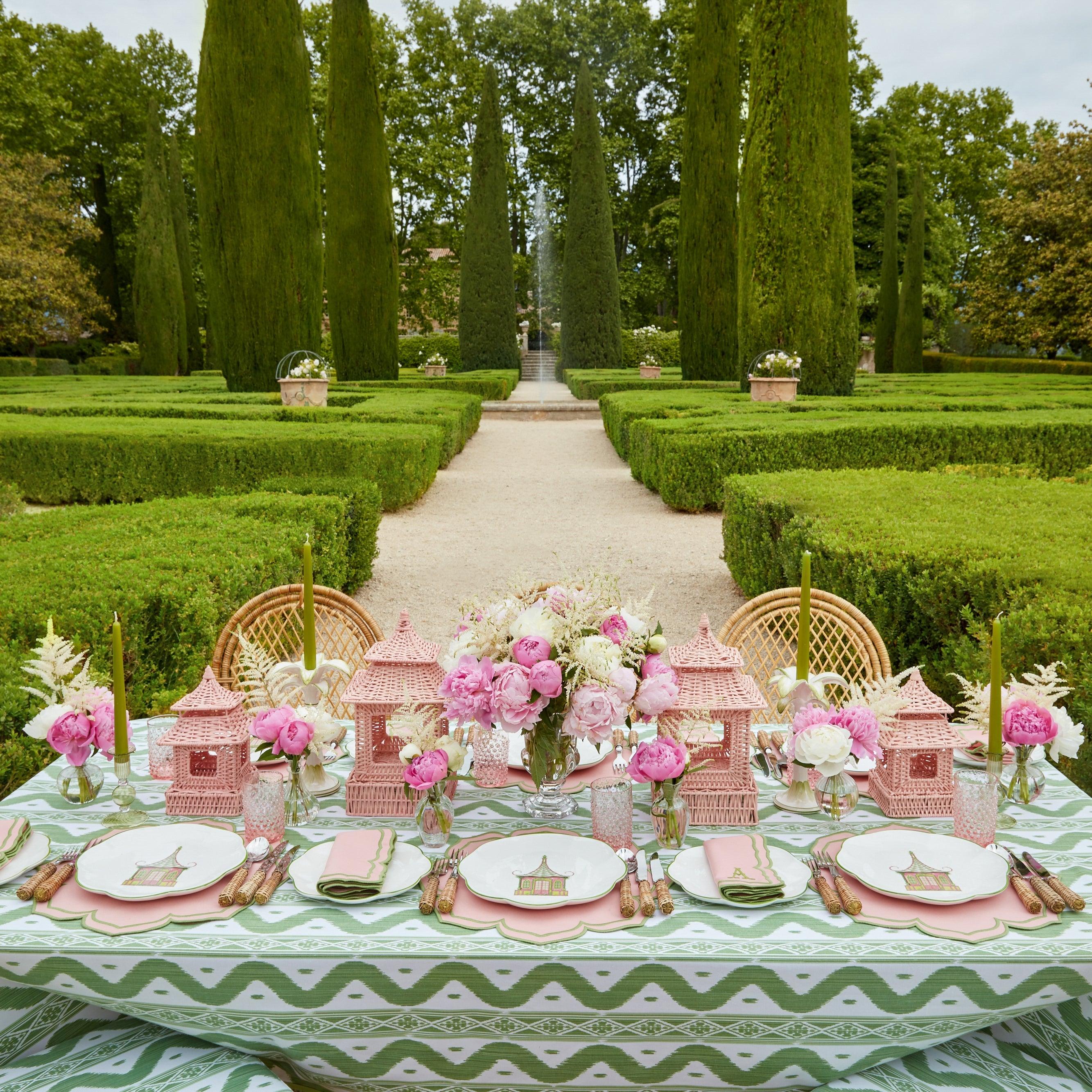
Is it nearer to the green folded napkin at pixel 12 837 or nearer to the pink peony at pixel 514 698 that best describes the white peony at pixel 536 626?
the pink peony at pixel 514 698

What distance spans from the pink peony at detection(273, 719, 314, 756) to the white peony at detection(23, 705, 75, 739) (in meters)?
0.47

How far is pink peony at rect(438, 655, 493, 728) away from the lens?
1522 mm

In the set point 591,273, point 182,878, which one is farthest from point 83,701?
point 591,273

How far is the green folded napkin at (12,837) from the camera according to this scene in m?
1.50

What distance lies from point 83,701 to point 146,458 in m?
6.90

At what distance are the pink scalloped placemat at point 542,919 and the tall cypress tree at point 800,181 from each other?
10822 mm

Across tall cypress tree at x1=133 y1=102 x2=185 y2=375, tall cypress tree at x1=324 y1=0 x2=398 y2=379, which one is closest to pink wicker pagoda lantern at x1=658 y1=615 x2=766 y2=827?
tall cypress tree at x1=324 y1=0 x2=398 y2=379

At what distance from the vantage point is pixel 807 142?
1080 cm

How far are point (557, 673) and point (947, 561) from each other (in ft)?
7.72

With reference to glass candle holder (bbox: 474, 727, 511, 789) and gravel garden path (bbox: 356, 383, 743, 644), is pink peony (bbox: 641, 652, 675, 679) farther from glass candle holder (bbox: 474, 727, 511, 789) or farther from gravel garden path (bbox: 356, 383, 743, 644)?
gravel garden path (bbox: 356, 383, 743, 644)

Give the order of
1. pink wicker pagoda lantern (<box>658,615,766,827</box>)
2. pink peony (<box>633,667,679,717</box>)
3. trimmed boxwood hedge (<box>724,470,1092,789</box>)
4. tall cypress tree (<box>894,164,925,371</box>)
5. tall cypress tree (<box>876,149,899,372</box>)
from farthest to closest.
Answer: tall cypress tree (<box>876,149,899,372</box>) < tall cypress tree (<box>894,164,925,371</box>) < trimmed boxwood hedge (<box>724,470,1092,789</box>) < pink wicker pagoda lantern (<box>658,615,766,827</box>) < pink peony (<box>633,667,679,717</box>)

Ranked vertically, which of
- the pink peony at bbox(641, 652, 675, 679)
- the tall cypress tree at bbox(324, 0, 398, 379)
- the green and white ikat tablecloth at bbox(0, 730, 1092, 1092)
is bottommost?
the green and white ikat tablecloth at bbox(0, 730, 1092, 1092)

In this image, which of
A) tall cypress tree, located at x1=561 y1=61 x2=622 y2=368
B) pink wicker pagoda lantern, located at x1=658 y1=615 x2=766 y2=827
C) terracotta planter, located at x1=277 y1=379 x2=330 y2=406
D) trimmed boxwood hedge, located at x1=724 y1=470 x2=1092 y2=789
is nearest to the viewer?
pink wicker pagoda lantern, located at x1=658 y1=615 x2=766 y2=827

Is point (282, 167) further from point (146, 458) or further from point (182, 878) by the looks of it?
point (182, 878)
